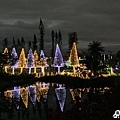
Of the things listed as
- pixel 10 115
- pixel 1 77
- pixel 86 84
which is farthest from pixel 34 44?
pixel 10 115

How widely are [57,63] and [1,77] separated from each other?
1589 cm

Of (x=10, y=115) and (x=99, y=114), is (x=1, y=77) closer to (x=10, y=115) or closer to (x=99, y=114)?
(x=10, y=115)

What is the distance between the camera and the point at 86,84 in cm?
3388

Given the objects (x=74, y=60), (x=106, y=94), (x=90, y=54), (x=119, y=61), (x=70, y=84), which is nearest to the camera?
(x=106, y=94)

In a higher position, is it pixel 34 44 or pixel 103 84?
pixel 34 44

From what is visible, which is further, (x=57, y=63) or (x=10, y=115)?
(x=57, y=63)

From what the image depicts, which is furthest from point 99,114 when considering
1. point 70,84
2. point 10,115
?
point 70,84

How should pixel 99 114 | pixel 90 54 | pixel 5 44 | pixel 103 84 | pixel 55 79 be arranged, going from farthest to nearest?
1. pixel 5 44
2. pixel 90 54
3. pixel 55 79
4. pixel 103 84
5. pixel 99 114

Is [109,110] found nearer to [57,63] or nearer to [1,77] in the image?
[1,77]

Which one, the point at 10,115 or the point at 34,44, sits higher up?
the point at 34,44

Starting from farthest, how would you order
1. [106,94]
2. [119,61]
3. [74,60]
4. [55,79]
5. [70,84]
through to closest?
1. [119,61]
2. [74,60]
3. [55,79]
4. [70,84]
5. [106,94]

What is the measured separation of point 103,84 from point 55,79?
11.6 meters

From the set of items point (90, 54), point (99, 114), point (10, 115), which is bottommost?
point (10, 115)

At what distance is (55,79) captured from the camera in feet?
142
